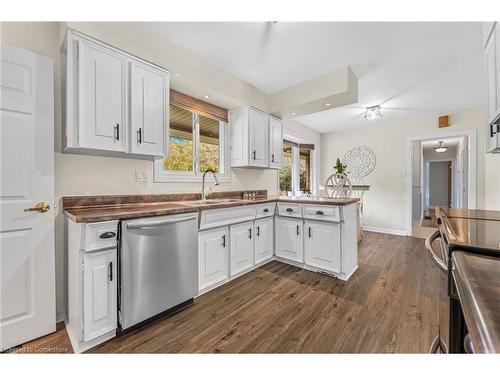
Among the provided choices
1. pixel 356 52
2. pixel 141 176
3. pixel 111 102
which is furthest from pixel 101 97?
pixel 356 52

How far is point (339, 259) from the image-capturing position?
2.40m

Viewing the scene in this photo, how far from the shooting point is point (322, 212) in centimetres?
248

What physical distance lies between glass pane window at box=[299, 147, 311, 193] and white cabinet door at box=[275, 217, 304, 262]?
251 cm

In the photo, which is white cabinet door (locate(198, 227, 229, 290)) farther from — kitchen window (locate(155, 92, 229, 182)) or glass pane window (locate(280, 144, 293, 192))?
glass pane window (locate(280, 144, 293, 192))

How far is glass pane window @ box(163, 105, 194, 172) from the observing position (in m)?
2.57

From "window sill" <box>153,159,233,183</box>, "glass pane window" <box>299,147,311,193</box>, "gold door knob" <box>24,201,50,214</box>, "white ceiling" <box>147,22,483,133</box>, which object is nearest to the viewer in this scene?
"gold door knob" <box>24,201,50,214</box>

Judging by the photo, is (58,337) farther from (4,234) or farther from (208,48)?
(208,48)

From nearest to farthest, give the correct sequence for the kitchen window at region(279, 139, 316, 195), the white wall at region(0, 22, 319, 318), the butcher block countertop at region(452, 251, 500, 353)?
the butcher block countertop at region(452, 251, 500, 353)
the white wall at region(0, 22, 319, 318)
the kitchen window at region(279, 139, 316, 195)

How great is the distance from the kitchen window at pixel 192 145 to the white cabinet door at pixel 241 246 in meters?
0.86

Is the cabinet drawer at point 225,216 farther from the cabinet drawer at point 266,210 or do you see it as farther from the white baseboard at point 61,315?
the white baseboard at point 61,315

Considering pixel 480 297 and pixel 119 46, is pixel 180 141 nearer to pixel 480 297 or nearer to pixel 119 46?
pixel 119 46

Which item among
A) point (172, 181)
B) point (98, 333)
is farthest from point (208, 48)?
point (98, 333)

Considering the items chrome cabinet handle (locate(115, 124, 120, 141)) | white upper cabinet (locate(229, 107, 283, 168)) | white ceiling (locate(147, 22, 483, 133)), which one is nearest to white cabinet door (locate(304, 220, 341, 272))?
white upper cabinet (locate(229, 107, 283, 168))

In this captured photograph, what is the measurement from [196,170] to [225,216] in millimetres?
882
